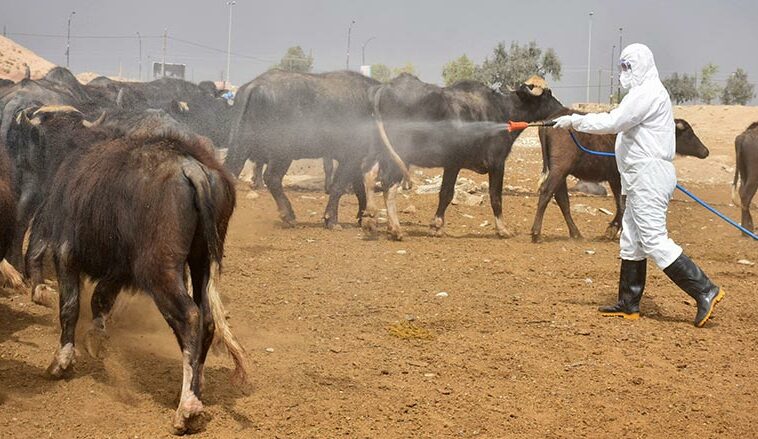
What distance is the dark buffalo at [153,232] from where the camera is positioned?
5.43m

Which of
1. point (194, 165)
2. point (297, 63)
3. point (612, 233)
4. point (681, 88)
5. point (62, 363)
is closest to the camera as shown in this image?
point (194, 165)

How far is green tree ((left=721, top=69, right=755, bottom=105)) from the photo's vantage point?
6694cm

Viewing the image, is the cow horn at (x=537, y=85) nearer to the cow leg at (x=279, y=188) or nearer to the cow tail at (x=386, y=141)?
the cow tail at (x=386, y=141)

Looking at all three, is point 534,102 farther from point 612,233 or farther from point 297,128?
point 297,128

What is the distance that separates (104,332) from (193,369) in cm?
161

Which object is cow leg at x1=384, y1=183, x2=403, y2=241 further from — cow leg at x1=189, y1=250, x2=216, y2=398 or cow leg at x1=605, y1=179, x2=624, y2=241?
cow leg at x1=189, y1=250, x2=216, y2=398

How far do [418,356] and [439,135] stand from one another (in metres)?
6.93

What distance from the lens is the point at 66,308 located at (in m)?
6.20

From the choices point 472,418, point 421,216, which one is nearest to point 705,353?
point 472,418

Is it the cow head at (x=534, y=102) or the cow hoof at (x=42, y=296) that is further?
the cow head at (x=534, y=102)

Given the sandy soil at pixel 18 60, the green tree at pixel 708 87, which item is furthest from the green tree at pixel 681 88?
the sandy soil at pixel 18 60

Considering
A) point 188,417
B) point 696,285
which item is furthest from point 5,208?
point 696,285

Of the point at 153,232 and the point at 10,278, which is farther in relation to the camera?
the point at 10,278

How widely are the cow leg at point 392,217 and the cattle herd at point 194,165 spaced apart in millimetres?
21
